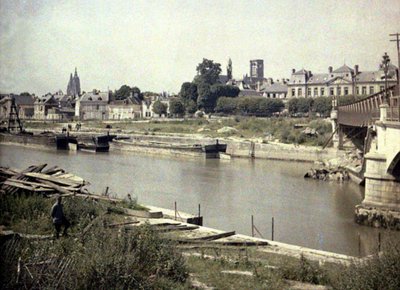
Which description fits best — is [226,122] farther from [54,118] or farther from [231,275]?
[231,275]

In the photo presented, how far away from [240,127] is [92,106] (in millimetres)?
31271

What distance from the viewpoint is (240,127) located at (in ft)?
160

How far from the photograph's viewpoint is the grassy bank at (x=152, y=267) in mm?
5723

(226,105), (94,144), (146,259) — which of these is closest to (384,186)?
(146,259)

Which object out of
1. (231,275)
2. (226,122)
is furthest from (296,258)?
(226,122)

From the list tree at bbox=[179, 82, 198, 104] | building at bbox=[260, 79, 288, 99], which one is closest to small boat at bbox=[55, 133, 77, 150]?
tree at bbox=[179, 82, 198, 104]

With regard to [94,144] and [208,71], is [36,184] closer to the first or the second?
[94,144]

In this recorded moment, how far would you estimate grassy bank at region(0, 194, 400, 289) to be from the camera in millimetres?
5723

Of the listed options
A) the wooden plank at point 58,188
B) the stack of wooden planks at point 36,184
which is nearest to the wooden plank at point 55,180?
the stack of wooden planks at point 36,184

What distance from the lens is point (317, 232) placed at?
48.4 feet

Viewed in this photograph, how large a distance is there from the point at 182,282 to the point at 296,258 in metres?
2.91

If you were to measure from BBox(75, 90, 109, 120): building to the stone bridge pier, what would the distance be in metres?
60.0

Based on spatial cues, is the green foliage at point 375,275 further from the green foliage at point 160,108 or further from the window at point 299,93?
the green foliage at point 160,108

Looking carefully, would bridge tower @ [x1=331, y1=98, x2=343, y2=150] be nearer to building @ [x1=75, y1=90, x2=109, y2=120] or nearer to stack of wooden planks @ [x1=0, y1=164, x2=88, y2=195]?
stack of wooden planks @ [x1=0, y1=164, x2=88, y2=195]
